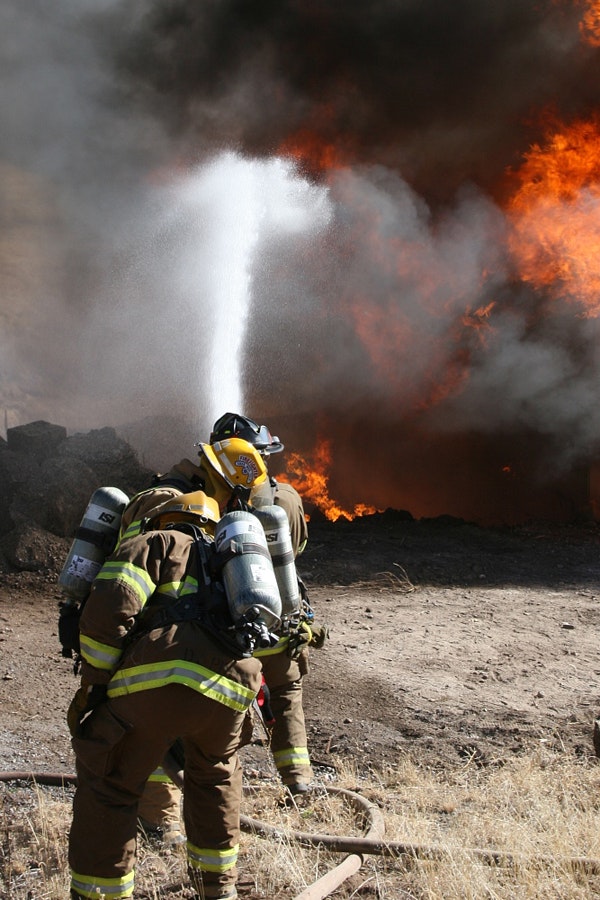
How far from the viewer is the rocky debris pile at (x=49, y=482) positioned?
9031 mm

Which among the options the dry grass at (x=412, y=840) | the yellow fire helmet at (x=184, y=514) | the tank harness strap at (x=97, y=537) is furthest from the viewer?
the tank harness strap at (x=97, y=537)

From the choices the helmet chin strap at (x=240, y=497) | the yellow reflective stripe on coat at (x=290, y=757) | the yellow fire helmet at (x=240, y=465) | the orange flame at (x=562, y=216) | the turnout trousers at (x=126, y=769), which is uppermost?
the orange flame at (x=562, y=216)

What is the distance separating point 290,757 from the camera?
3914 mm

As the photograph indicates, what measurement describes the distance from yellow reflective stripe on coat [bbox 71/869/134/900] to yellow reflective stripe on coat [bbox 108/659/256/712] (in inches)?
23.6

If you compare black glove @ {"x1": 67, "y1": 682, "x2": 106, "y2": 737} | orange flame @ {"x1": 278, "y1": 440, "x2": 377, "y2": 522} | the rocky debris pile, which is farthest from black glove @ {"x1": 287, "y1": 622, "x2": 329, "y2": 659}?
orange flame @ {"x1": 278, "y1": 440, "x2": 377, "y2": 522}

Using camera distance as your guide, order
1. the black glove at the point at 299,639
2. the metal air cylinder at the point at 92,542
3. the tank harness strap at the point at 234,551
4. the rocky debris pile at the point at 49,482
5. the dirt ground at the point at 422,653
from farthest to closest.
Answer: the rocky debris pile at the point at 49,482, the dirt ground at the point at 422,653, the black glove at the point at 299,639, the metal air cylinder at the point at 92,542, the tank harness strap at the point at 234,551

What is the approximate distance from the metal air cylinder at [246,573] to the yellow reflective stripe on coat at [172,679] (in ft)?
0.71

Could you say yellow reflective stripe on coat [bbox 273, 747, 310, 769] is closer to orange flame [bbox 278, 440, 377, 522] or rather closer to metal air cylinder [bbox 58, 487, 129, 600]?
metal air cylinder [bbox 58, 487, 129, 600]

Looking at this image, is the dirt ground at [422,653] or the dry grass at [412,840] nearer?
the dry grass at [412,840]

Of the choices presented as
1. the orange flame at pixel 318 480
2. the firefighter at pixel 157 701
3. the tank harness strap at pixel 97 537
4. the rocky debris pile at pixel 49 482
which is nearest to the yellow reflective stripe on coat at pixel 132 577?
the firefighter at pixel 157 701

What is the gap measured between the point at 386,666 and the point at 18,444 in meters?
6.94

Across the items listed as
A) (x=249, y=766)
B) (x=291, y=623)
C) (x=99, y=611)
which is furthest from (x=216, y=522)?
(x=249, y=766)

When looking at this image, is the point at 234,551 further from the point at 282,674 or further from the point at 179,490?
the point at 282,674

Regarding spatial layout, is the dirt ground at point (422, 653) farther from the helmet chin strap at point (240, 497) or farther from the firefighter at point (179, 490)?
the helmet chin strap at point (240, 497)
